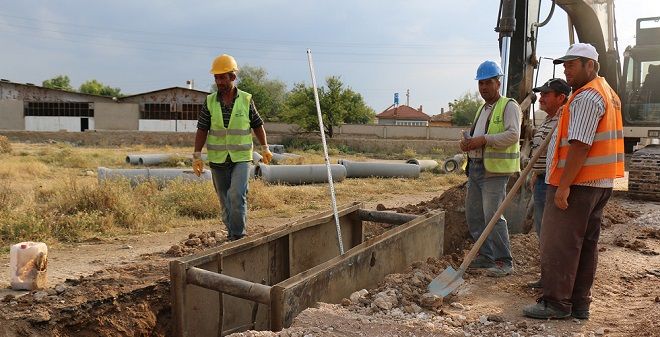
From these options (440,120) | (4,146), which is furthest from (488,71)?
(440,120)

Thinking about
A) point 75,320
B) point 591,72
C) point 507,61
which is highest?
point 507,61

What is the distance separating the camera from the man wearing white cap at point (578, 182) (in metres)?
3.72

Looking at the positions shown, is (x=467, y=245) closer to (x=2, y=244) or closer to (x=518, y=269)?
(x=518, y=269)

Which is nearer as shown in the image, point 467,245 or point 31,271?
point 31,271

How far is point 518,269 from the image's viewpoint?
5.59m

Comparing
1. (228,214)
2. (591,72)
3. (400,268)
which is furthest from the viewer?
(228,214)

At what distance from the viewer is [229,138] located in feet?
19.2

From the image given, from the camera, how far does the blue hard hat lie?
5133 millimetres

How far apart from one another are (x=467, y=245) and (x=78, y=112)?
37347mm

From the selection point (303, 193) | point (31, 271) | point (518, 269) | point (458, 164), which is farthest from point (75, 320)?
point (458, 164)

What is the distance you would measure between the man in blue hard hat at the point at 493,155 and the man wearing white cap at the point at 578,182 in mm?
1051

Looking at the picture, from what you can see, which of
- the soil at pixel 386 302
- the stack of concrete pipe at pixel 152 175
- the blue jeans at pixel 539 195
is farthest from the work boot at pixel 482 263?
the stack of concrete pipe at pixel 152 175

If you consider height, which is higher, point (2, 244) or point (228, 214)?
point (228, 214)

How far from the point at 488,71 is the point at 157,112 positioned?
3638 cm
